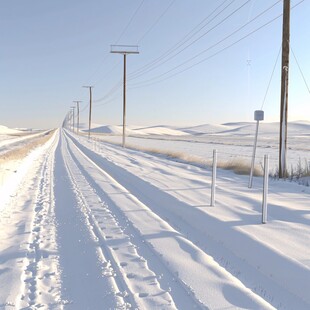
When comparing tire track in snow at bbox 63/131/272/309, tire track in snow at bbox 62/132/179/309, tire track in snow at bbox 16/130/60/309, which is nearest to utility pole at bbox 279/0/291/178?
tire track in snow at bbox 63/131/272/309

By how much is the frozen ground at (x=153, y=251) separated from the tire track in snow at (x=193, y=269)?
0.6 inches

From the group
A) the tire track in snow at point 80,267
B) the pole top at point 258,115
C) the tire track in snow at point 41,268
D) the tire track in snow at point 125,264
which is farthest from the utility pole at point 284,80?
the tire track in snow at point 41,268

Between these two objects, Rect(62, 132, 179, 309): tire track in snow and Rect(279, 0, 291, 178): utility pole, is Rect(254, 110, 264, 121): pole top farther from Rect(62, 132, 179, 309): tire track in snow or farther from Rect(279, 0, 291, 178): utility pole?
Rect(62, 132, 179, 309): tire track in snow

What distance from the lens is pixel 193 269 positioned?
540 cm

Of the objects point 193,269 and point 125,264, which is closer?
point 193,269

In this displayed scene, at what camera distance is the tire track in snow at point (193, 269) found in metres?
4.48

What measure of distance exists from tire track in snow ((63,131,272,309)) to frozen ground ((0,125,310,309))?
0.01 meters

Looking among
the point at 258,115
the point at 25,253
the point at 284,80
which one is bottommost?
the point at 25,253

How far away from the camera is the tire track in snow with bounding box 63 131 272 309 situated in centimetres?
448

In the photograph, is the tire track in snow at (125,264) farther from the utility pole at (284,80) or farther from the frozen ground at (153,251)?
the utility pole at (284,80)

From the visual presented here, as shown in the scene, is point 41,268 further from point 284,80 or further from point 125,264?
point 284,80

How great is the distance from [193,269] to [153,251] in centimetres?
98

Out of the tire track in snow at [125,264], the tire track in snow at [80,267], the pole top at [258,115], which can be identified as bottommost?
the tire track in snow at [80,267]

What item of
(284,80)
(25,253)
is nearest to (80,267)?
(25,253)
